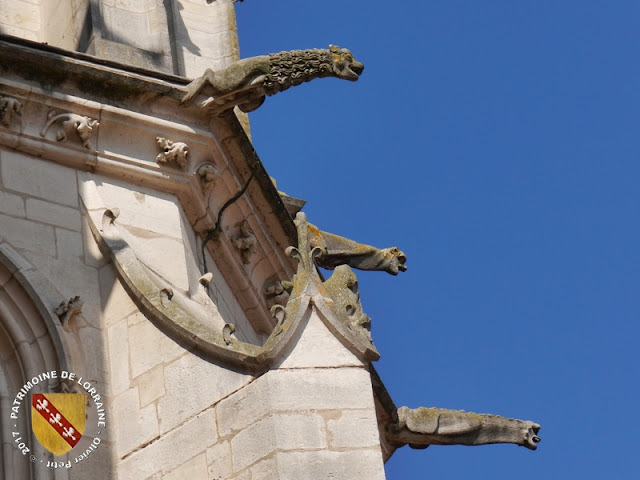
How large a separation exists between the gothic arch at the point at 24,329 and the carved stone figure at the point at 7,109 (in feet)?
2.71

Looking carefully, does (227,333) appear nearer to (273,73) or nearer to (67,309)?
(67,309)

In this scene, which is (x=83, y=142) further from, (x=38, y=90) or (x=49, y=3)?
(x=49, y=3)

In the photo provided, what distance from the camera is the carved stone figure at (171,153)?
38.2 feet

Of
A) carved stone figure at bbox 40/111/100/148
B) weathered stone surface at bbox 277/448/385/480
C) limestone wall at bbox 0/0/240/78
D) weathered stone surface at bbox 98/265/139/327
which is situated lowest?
weathered stone surface at bbox 277/448/385/480

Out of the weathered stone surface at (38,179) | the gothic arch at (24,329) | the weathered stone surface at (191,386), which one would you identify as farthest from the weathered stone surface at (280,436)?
the weathered stone surface at (38,179)

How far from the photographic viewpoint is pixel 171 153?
11664mm

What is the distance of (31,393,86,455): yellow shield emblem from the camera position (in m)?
10.1

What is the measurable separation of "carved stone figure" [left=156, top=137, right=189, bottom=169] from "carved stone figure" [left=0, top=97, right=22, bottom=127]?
3.04 ft

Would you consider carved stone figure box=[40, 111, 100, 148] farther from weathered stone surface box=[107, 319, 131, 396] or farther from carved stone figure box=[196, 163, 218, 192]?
weathered stone surface box=[107, 319, 131, 396]

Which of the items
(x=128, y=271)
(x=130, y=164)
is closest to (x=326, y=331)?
(x=128, y=271)

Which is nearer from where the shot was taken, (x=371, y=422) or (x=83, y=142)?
(x=371, y=422)

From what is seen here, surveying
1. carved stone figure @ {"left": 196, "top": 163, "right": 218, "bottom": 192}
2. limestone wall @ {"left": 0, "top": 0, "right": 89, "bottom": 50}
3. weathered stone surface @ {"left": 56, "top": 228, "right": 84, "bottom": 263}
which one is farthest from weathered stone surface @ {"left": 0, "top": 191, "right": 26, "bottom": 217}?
limestone wall @ {"left": 0, "top": 0, "right": 89, "bottom": 50}

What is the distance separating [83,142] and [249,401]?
2359 mm

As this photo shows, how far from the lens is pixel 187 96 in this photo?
38.7 feet
